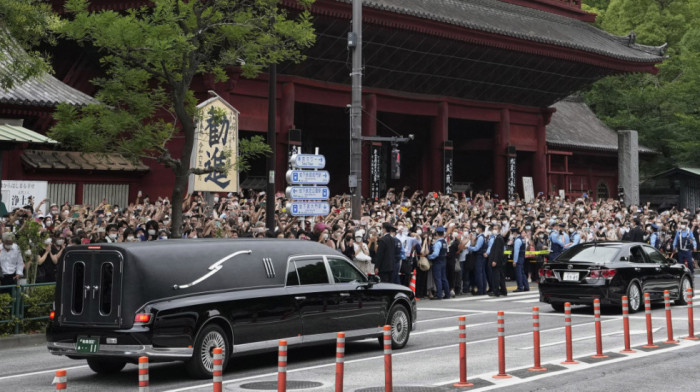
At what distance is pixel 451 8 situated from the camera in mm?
39344

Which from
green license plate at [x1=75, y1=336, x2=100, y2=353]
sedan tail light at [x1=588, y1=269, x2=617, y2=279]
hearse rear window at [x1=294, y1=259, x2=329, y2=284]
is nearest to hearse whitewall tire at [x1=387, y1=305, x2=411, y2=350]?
hearse rear window at [x1=294, y1=259, x2=329, y2=284]

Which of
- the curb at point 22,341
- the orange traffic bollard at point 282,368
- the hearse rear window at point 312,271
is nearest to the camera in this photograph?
the orange traffic bollard at point 282,368

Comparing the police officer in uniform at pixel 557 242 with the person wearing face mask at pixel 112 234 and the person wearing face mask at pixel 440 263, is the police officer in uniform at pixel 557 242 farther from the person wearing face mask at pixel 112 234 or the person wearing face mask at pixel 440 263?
the person wearing face mask at pixel 112 234

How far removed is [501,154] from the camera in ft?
143

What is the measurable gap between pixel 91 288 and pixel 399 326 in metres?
5.19

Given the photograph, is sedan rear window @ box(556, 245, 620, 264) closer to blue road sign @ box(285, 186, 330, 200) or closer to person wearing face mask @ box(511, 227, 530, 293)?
person wearing face mask @ box(511, 227, 530, 293)

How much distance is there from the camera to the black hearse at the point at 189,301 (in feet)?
38.3

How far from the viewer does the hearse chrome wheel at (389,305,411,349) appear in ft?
48.9

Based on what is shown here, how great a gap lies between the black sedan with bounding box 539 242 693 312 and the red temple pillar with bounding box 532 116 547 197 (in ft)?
80.5

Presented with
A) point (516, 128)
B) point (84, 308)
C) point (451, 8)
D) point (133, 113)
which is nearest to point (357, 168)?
point (133, 113)

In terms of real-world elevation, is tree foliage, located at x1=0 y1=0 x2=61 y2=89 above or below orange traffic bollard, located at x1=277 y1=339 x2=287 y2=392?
above

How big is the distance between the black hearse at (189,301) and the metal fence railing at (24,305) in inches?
176

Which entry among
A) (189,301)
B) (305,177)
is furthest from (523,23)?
(189,301)

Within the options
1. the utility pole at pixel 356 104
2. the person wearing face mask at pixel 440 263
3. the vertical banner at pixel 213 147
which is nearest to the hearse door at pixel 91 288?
the vertical banner at pixel 213 147
